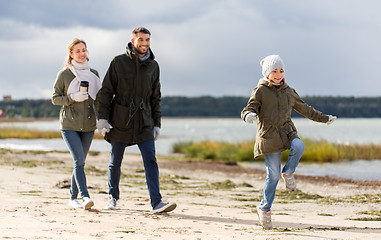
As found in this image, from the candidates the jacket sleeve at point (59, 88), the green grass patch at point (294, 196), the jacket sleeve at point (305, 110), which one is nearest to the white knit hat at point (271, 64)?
the jacket sleeve at point (305, 110)

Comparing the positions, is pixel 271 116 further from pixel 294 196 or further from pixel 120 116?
pixel 294 196

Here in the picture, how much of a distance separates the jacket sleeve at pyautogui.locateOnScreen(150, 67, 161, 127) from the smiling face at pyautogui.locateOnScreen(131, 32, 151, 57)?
1.06 ft

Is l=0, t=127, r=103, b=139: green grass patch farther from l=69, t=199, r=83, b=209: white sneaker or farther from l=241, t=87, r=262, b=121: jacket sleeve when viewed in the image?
l=241, t=87, r=262, b=121: jacket sleeve

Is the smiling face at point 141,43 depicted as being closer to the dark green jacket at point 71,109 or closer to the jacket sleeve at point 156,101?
the jacket sleeve at point 156,101

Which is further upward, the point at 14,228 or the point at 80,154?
the point at 80,154

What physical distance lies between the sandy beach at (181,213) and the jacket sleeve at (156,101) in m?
1.10

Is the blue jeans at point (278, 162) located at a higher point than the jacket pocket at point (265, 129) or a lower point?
lower

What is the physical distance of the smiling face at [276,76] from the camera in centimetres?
525

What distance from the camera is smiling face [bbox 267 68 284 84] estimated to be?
5254mm

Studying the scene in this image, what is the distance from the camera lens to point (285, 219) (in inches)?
248

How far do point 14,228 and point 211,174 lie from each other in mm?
9658

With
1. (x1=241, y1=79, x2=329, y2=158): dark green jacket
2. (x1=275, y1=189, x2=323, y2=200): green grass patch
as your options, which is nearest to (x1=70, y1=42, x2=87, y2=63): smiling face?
(x1=241, y1=79, x2=329, y2=158): dark green jacket

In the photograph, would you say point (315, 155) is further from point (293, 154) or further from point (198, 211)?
point (293, 154)

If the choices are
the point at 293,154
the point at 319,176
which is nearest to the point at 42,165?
the point at 319,176
